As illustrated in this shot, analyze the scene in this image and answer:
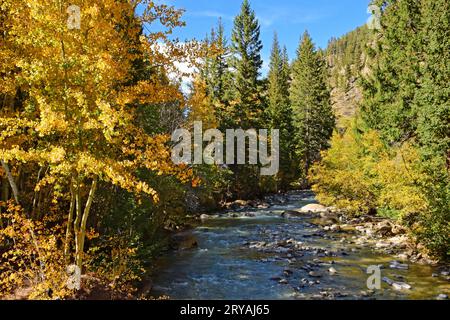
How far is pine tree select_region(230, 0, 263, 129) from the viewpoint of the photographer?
42.2 metres

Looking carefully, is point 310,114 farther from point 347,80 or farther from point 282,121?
point 347,80

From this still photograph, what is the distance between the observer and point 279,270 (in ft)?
49.8

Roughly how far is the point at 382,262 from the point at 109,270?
11.0m

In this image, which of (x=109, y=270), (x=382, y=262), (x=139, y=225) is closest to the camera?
(x=109, y=270)

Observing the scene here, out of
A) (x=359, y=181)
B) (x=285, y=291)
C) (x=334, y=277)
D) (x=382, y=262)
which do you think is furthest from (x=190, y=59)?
(x=359, y=181)

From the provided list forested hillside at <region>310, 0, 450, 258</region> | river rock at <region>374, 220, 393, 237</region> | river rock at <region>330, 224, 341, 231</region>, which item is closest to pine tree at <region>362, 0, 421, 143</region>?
forested hillside at <region>310, 0, 450, 258</region>

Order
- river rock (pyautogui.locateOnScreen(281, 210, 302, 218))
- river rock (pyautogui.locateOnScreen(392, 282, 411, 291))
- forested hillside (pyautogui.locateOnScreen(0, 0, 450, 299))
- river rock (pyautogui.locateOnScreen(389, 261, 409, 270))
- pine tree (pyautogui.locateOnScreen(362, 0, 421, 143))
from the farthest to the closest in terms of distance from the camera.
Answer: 1. river rock (pyautogui.locateOnScreen(281, 210, 302, 218))
2. pine tree (pyautogui.locateOnScreen(362, 0, 421, 143))
3. river rock (pyautogui.locateOnScreen(389, 261, 409, 270))
4. river rock (pyautogui.locateOnScreen(392, 282, 411, 291))
5. forested hillside (pyautogui.locateOnScreen(0, 0, 450, 299))

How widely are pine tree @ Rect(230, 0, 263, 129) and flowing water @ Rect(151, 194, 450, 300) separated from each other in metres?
21.8

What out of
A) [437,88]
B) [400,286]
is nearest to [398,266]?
[400,286]

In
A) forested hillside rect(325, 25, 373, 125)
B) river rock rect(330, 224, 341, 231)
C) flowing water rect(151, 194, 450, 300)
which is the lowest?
flowing water rect(151, 194, 450, 300)

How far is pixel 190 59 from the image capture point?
1062cm

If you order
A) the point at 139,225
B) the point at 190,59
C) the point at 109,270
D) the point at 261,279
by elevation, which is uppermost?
the point at 190,59

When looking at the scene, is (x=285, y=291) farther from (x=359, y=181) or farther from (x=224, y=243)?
(x=359, y=181)

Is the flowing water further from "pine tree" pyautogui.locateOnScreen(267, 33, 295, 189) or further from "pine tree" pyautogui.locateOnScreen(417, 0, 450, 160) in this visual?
"pine tree" pyautogui.locateOnScreen(267, 33, 295, 189)
